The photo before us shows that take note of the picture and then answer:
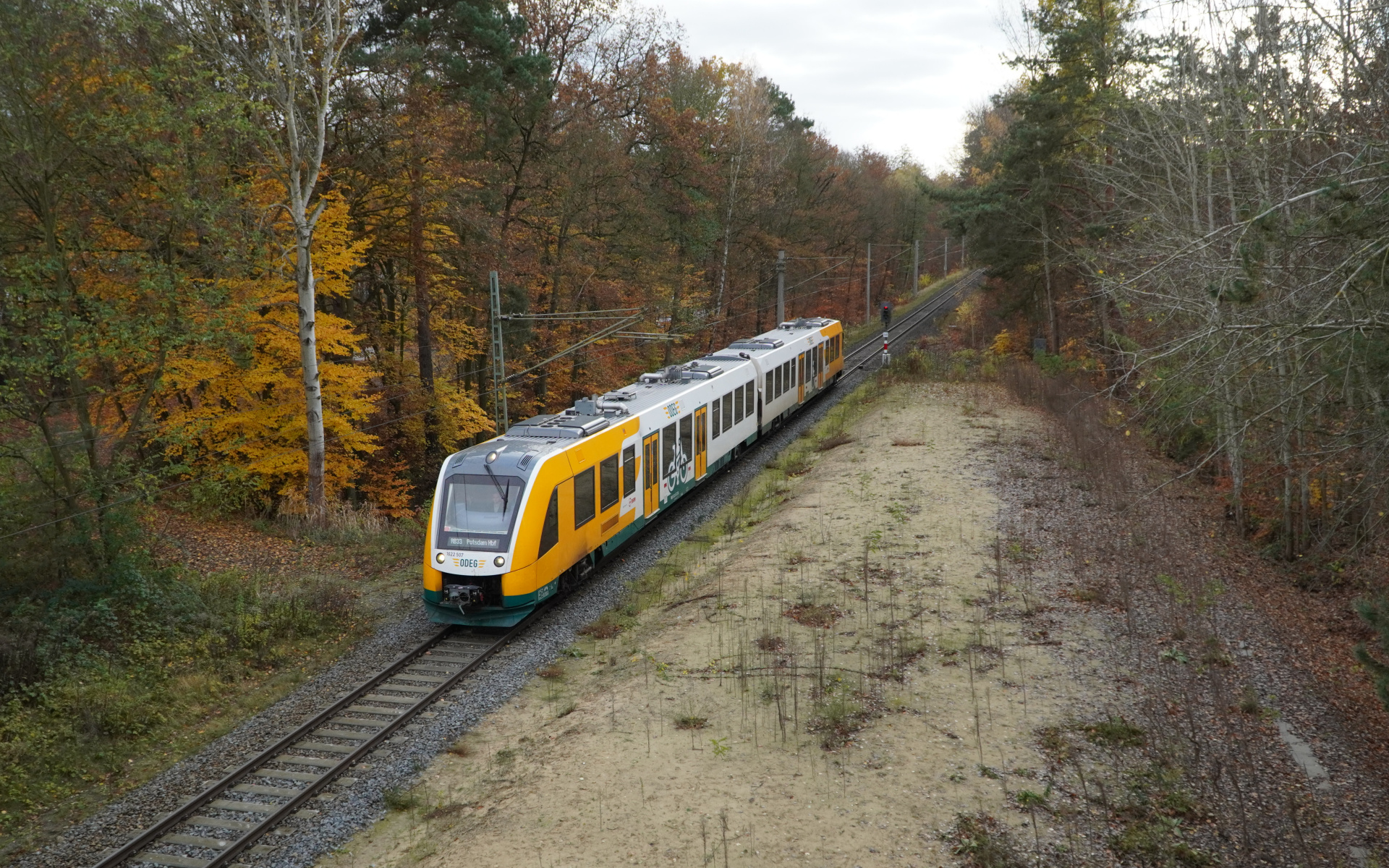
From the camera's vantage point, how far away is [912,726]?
934 cm

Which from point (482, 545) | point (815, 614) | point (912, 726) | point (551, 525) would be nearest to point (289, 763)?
point (482, 545)

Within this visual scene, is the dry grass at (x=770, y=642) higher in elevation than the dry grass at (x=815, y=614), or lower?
lower

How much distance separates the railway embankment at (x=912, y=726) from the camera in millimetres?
7523

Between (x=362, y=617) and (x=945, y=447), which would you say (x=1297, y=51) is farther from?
(x=362, y=617)

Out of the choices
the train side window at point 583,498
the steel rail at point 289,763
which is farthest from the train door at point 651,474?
the steel rail at point 289,763

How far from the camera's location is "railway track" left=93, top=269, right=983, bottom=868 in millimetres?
8062

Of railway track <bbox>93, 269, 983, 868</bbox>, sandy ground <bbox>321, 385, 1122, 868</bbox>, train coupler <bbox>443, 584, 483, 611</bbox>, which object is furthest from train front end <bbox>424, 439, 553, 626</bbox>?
sandy ground <bbox>321, 385, 1122, 868</bbox>

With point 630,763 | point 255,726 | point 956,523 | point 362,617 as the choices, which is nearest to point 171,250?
point 362,617

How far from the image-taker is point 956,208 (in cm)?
3203

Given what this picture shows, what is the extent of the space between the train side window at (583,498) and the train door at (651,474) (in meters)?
2.14

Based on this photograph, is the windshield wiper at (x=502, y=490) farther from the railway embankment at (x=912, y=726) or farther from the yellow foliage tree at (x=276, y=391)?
the yellow foliage tree at (x=276, y=391)

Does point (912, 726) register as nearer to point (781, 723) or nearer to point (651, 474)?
point (781, 723)

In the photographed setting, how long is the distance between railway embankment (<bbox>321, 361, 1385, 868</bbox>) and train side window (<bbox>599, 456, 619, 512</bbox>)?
4.88 feet

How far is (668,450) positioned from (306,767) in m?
9.38
